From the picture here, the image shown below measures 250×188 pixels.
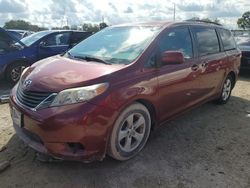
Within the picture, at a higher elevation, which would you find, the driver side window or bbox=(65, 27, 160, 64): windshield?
bbox=(65, 27, 160, 64): windshield

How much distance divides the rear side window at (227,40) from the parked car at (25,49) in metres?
4.60

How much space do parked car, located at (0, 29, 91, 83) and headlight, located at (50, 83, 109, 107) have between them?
16.2 feet

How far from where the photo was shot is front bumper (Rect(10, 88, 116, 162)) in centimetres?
313

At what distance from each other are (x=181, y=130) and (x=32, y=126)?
241cm

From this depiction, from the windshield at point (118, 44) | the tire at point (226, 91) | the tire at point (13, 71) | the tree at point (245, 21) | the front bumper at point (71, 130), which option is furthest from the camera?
the tree at point (245, 21)

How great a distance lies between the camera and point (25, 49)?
8.02 m

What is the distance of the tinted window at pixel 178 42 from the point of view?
4.23 metres

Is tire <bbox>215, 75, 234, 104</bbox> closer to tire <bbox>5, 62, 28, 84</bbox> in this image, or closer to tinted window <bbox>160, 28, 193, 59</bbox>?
tinted window <bbox>160, 28, 193, 59</bbox>

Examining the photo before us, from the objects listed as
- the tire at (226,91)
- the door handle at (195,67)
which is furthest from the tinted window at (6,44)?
the tire at (226,91)

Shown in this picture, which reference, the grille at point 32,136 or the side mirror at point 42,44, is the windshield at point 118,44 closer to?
the grille at point 32,136

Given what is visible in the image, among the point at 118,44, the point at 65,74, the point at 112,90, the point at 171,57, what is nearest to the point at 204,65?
the point at 171,57

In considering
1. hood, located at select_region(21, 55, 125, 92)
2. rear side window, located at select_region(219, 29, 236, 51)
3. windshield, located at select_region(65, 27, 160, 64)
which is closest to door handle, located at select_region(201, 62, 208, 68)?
windshield, located at select_region(65, 27, 160, 64)

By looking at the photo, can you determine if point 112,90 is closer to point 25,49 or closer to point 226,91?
point 226,91

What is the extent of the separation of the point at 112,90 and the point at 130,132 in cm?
67
